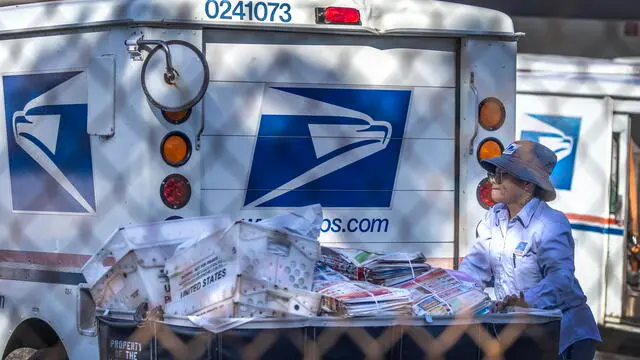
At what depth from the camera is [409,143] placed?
4.69 metres

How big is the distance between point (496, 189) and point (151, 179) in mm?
1596

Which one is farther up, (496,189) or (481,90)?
(481,90)

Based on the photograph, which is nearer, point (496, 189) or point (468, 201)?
point (496, 189)

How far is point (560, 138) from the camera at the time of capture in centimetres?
801

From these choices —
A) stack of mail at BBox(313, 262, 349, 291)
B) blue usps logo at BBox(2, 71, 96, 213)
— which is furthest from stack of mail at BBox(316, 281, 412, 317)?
blue usps logo at BBox(2, 71, 96, 213)

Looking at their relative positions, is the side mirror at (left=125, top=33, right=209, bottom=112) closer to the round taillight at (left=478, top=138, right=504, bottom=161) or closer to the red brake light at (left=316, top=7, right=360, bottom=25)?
the red brake light at (left=316, top=7, right=360, bottom=25)

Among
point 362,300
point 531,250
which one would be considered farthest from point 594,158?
point 362,300

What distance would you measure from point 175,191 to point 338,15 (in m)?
1.15

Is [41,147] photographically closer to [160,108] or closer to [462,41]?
[160,108]

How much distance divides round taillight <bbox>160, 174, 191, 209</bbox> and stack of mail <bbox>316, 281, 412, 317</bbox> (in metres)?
1.44

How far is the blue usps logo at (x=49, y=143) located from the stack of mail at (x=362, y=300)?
1.85 metres

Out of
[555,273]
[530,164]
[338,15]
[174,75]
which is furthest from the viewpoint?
[338,15]

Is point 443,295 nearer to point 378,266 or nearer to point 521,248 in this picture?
point 378,266

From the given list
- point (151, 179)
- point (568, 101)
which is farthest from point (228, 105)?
point (568, 101)
